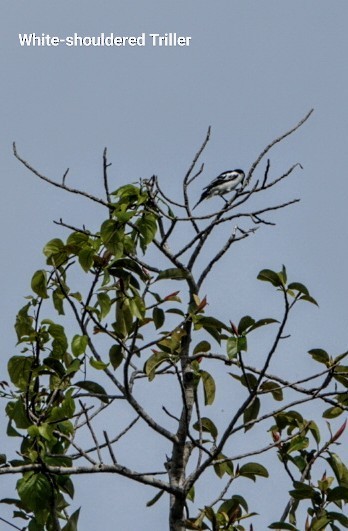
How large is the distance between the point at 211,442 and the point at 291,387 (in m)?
0.88

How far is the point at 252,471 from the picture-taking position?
7.36m

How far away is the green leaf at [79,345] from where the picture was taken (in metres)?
6.53

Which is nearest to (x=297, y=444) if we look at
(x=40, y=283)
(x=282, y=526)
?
(x=282, y=526)

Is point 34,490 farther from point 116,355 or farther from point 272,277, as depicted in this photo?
point 272,277

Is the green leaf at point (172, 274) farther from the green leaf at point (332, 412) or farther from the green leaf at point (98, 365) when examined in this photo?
the green leaf at point (332, 412)

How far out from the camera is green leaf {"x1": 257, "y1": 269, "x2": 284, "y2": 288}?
6551 mm

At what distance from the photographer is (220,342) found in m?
6.96

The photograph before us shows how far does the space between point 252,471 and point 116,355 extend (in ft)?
4.35

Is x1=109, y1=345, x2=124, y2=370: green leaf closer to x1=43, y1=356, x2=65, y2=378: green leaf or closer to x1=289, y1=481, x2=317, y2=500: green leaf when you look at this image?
x1=43, y1=356, x2=65, y2=378: green leaf

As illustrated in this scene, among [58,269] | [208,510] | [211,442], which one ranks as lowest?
[208,510]

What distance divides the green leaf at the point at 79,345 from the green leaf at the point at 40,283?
492 millimetres

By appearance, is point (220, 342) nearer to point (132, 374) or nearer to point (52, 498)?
point (132, 374)

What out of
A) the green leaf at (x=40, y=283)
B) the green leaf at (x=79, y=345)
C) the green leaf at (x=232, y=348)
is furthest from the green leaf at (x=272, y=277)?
the green leaf at (x=40, y=283)

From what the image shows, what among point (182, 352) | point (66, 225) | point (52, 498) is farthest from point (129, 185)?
point (52, 498)
